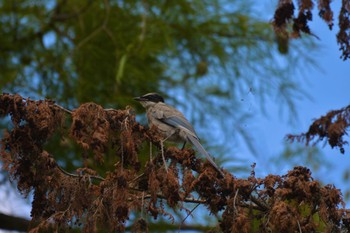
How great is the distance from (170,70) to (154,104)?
2.19 m

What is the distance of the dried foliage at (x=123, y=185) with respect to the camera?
2.50 meters

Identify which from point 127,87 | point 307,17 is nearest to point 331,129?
point 307,17

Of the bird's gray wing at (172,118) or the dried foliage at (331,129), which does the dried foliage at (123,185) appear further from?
the bird's gray wing at (172,118)

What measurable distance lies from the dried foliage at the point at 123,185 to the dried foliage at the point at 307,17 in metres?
0.56

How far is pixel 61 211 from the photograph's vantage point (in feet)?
8.52

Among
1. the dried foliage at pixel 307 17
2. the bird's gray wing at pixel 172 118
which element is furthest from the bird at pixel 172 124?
the dried foliage at pixel 307 17

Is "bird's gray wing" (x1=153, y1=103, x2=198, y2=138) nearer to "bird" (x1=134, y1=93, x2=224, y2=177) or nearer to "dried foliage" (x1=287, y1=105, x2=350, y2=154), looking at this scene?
"bird" (x1=134, y1=93, x2=224, y2=177)

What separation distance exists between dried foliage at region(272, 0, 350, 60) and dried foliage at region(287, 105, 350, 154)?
0.21 metres

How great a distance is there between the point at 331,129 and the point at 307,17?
0.49m

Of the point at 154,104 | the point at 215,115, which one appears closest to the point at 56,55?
the point at 215,115

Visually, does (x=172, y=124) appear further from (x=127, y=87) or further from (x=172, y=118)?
(x=127, y=87)

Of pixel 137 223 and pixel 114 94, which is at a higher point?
pixel 114 94

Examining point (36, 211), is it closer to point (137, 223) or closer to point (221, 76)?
point (137, 223)

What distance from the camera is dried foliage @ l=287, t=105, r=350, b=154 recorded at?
2.72 metres
